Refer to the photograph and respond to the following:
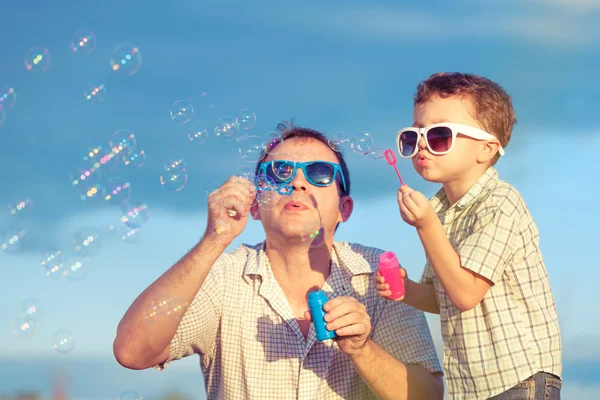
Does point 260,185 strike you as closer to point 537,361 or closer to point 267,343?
point 267,343

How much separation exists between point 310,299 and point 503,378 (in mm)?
972

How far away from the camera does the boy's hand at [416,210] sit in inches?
134

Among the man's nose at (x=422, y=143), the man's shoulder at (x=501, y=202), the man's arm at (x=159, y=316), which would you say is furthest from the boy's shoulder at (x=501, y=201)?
the man's arm at (x=159, y=316)

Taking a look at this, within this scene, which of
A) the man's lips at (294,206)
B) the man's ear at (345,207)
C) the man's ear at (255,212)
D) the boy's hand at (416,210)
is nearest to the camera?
the boy's hand at (416,210)

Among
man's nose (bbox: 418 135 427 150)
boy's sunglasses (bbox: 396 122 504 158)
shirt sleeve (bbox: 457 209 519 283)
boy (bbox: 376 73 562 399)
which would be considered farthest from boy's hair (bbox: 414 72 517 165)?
shirt sleeve (bbox: 457 209 519 283)

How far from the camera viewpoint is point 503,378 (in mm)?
3469

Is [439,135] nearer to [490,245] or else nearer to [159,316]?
[490,245]

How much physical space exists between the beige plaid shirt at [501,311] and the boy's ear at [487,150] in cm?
20

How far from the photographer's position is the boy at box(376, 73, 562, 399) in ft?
11.3

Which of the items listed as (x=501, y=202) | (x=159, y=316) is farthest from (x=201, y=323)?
(x=501, y=202)

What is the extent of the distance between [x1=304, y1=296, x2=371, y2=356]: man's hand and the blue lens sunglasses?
107cm

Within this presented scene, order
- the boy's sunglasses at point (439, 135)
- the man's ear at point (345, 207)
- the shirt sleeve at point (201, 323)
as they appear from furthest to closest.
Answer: the man's ear at point (345, 207), the shirt sleeve at point (201, 323), the boy's sunglasses at point (439, 135)

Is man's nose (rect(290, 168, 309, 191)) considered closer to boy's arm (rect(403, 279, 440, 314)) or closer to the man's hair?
the man's hair

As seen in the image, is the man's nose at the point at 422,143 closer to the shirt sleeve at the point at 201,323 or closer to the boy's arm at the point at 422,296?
the boy's arm at the point at 422,296
